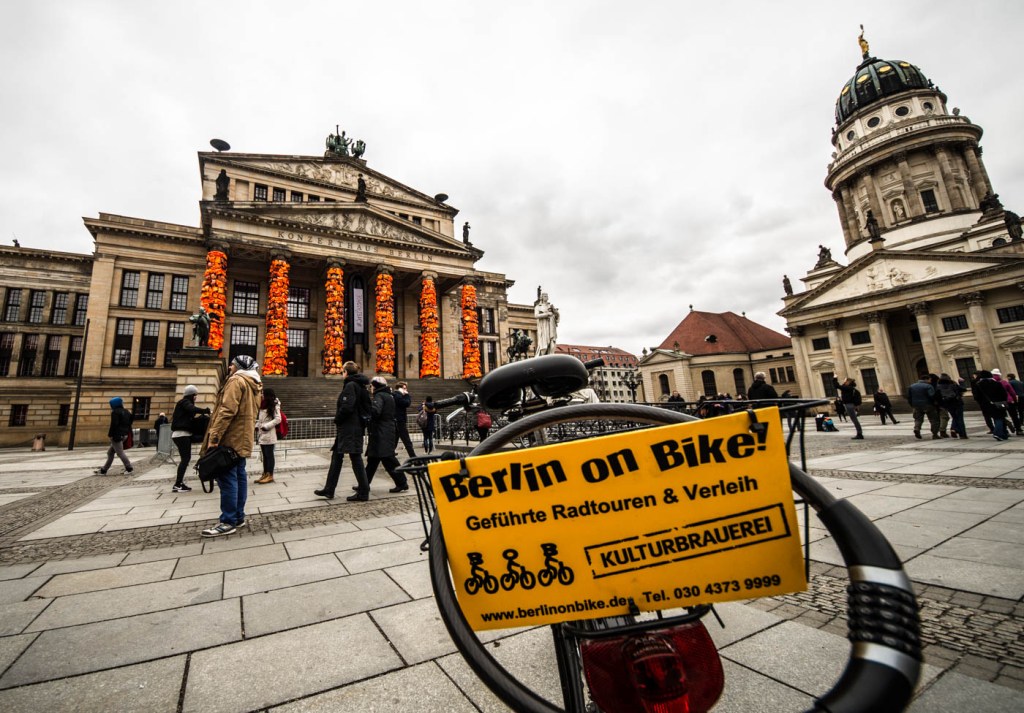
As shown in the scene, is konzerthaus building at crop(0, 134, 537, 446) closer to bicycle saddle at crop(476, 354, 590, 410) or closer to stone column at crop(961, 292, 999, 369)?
bicycle saddle at crop(476, 354, 590, 410)

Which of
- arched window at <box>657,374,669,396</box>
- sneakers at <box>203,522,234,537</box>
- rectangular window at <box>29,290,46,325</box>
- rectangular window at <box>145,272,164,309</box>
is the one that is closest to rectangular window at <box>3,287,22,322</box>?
rectangular window at <box>29,290,46,325</box>

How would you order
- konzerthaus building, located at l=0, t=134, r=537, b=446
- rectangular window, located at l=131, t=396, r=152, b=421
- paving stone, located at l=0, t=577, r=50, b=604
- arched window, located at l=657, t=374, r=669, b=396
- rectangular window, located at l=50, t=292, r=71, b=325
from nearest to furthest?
paving stone, located at l=0, t=577, r=50, b=604 < konzerthaus building, located at l=0, t=134, r=537, b=446 < rectangular window, located at l=131, t=396, r=152, b=421 < rectangular window, located at l=50, t=292, r=71, b=325 < arched window, located at l=657, t=374, r=669, b=396

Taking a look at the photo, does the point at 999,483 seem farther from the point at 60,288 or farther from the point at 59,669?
the point at 60,288

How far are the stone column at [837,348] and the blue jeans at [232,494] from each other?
4284 centimetres

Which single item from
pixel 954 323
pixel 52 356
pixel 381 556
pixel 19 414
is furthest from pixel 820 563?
pixel 52 356

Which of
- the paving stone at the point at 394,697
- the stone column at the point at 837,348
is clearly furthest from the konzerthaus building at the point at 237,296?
the stone column at the point at 837,348

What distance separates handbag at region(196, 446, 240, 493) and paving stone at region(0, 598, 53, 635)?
1.56 m

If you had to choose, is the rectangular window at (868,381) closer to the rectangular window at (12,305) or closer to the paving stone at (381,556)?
the paving stone at (381,556)

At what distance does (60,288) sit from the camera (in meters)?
30.5

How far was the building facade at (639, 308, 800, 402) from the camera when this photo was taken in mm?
49625

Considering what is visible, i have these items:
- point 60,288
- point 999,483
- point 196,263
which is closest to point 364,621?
point 999,483

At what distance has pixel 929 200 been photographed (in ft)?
126

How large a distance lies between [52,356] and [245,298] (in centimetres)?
1465

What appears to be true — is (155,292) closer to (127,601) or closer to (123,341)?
(123,341)
